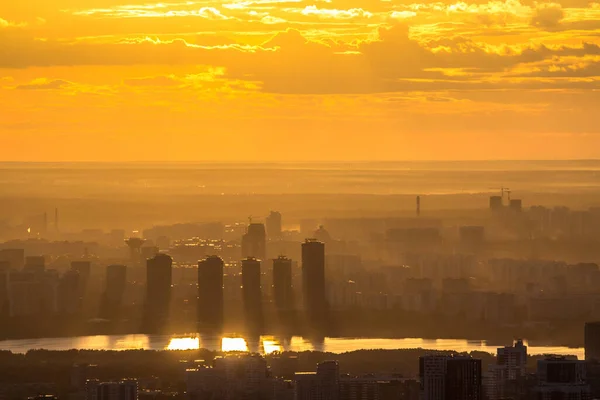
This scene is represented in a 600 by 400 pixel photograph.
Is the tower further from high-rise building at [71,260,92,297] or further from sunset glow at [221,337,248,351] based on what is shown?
sunset glow at [221,337,248,351]

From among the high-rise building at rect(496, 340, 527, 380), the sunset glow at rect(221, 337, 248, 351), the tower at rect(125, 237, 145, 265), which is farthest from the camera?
the tower at rect(125, 237, 145, 265)

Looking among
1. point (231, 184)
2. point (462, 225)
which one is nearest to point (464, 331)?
point (462, 225)

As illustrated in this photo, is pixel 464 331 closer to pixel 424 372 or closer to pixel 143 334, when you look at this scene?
pixel 143 334

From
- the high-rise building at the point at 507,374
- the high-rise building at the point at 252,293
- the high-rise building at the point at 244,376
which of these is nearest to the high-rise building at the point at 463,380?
the high-rise building at the point at 507,374

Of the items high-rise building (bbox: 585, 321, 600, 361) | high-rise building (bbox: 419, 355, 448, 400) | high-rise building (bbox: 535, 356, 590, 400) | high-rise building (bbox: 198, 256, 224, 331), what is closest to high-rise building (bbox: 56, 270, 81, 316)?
high-rise building (bbox: 198, 256, 224, 331)

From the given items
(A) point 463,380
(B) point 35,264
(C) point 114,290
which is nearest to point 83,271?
(B) point 35,264

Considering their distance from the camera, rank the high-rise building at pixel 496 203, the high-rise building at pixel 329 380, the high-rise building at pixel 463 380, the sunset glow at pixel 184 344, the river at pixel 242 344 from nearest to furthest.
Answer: the high-rise building at pixel 463 380, the high-rise building at pixel 329 380, the river at pixel 242 344, the sunset glow at pixel 184 344, the high-rise building at pixel 496 203

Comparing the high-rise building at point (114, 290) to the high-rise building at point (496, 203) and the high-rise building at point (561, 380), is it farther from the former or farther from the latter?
the high-rise building at point (561, 380)
